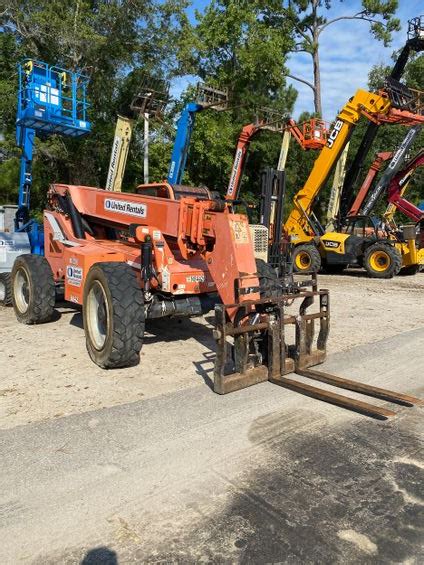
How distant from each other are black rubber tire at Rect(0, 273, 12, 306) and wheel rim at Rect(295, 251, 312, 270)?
1004cm

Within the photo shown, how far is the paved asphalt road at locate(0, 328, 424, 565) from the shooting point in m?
2.67

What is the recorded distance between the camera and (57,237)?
321 inches

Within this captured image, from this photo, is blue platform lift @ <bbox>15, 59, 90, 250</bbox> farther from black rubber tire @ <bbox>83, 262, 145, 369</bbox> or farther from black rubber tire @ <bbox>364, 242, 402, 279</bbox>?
black rubber tire @ <bbox>364, 242, 402, 279</bbox>

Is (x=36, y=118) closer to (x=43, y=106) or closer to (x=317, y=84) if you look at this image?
(x=43, y=106)

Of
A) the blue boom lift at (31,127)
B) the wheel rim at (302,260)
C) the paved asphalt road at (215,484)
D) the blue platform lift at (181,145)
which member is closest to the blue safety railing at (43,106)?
the blue boom lift at (31,127)

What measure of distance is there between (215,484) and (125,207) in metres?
4.50

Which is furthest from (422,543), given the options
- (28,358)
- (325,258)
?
(325,258)

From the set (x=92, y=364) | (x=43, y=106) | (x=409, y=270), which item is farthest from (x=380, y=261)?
(x=92, y=364)

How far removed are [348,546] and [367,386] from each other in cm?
248

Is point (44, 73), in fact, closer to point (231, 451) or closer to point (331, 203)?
point (231, 451)

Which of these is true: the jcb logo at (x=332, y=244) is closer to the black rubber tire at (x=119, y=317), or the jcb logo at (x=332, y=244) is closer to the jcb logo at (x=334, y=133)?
the jcb logo at (x=334, y=133)

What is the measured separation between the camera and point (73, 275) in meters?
6.88

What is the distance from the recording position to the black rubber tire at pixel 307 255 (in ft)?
53.2

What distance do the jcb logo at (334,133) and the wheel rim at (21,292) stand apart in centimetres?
1136
